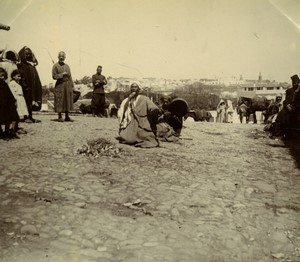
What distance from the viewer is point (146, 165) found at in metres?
4.61

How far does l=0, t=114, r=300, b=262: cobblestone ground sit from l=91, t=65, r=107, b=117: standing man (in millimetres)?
3526

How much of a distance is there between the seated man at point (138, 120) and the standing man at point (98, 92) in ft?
8.77

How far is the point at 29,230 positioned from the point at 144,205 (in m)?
1.08

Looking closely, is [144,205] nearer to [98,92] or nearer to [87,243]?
[87,243]

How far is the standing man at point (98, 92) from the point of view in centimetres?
862

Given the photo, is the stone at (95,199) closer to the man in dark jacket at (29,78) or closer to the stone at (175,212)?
the stone at (175,212)

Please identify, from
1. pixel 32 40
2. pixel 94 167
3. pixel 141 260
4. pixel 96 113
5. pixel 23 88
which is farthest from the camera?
pixel 96 113

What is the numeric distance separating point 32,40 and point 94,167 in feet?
7.95

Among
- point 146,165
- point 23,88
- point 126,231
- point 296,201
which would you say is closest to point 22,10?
point 23,88

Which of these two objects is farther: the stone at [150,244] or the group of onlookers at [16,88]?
the group of onlookers at [16,88]

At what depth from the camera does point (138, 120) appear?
18.7 feet

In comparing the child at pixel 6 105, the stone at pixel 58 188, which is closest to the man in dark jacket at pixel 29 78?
the child at pixel 6 105

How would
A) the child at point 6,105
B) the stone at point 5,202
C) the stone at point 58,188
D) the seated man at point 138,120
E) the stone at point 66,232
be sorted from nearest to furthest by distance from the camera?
the stone at point 66,232 → the stone at point 5,202 → the stone at point 58,188 → the child at point 6,105 → the seated man at point 138,120

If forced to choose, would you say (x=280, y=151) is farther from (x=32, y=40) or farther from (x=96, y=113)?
(x=96, y=113)
